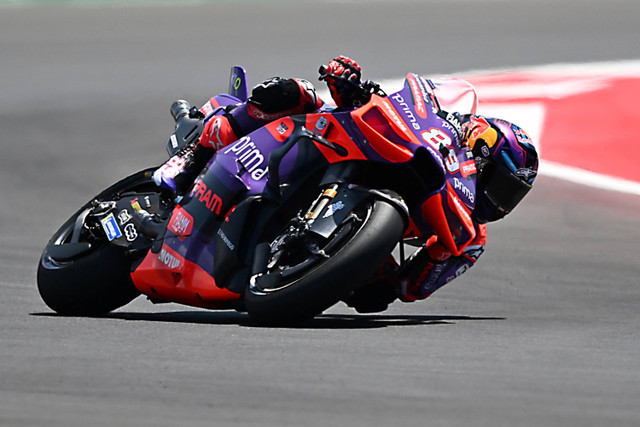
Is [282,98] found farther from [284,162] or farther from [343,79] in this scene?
[284,162]

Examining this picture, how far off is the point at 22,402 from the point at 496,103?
900 centimetres

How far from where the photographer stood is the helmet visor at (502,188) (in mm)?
6863

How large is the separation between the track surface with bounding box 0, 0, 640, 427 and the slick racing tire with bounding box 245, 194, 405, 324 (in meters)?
0.11

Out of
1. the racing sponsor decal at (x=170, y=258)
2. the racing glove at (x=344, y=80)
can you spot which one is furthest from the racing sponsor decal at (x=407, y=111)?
the racing sponsor decal at (x=170, y=258)

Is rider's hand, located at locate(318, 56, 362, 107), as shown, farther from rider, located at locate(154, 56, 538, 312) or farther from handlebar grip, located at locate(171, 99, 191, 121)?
handlebar grip, located at locate(171, 99, 191, 121)

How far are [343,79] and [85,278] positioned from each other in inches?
68.8

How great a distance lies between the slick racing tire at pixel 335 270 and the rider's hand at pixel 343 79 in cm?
76

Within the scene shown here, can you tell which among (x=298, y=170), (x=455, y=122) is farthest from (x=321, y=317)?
(x=455, y=122)

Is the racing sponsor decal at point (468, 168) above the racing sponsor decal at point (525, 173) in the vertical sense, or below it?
above

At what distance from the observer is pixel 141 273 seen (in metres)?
6.87

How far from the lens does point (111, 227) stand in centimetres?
708

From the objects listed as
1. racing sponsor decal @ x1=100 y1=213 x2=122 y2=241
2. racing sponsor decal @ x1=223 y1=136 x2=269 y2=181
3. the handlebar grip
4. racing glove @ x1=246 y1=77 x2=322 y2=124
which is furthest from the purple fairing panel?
the handlebar grip

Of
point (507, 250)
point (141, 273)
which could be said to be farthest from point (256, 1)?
point (141, 273)

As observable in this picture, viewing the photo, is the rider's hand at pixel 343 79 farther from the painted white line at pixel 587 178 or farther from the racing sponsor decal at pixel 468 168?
the painted white line at pixel 587 178
